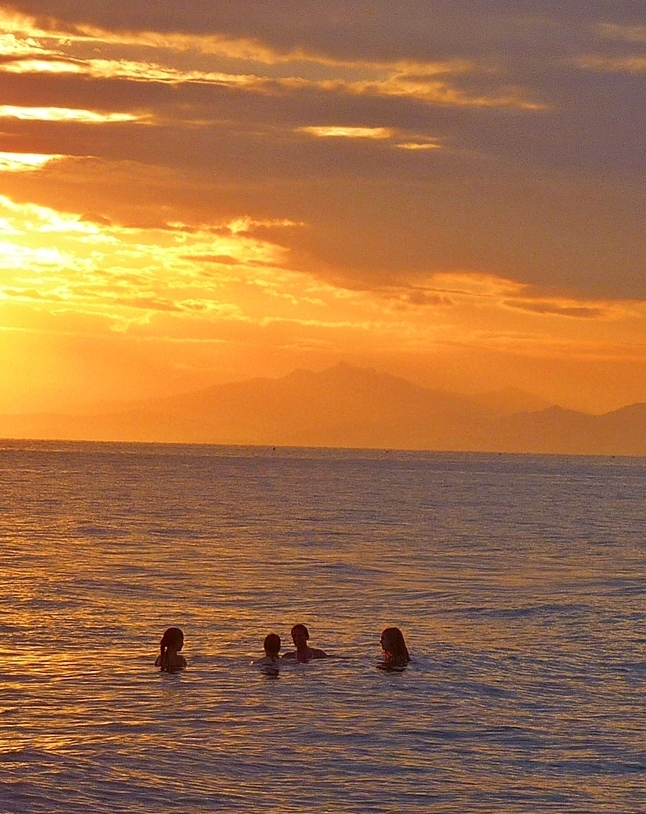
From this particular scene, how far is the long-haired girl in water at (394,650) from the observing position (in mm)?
25078

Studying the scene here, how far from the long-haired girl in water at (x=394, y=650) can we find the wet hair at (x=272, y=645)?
2.22 m

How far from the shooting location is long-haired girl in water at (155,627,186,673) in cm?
2409

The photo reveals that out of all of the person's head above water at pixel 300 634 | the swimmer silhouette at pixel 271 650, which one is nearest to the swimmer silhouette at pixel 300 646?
the person's head above water at pixel 300 634

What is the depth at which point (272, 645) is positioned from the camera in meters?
24.9

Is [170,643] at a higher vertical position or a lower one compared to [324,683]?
higher

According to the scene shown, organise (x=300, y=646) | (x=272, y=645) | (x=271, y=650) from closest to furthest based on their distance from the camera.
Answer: (x=272, y=645) < (x=271, y=650) < (x=300, y=646)

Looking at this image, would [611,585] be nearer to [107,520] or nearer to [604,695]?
[604,695]

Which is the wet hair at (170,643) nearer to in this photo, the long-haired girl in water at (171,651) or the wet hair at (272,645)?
the long-haired girl in water at (171,651)

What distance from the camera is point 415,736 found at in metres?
19.4

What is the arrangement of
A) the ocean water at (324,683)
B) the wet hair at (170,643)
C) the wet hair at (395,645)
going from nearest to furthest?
the ocean water at (324,683) < the wet hair at (170,643) < the wet hair at (395,645)

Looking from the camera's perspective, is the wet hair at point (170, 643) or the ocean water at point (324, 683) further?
Result: the wet hair at point (170, 643)

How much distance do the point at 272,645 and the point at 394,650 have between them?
100 inches

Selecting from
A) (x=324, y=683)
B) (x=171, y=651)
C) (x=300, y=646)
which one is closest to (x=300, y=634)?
(x=300, y=646)

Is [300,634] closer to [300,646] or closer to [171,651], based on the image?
[300,646]
